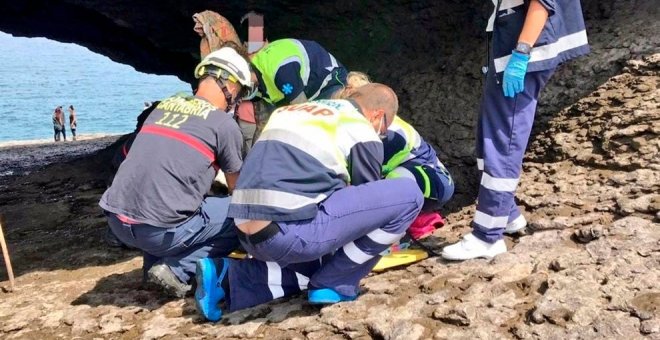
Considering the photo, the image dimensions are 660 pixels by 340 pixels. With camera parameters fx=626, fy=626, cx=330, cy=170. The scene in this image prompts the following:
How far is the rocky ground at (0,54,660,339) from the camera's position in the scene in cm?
234

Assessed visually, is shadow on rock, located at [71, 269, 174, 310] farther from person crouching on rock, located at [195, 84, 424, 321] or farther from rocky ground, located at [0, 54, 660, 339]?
person crouching on rock, located at [195, 84, 424, 321]

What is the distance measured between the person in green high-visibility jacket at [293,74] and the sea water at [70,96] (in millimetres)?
9319

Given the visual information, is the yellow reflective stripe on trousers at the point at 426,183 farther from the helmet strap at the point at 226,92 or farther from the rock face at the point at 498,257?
the helmet strap at the point at 226,92

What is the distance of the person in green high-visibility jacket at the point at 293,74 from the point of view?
3650 mm

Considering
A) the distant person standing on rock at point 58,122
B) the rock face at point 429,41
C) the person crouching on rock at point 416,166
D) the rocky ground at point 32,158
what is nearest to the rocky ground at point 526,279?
the person crouching on rock at point 416,166

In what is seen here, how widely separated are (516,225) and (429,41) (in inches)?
97.6

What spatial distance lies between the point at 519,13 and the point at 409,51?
2546 millimetres

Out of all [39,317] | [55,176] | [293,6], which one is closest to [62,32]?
[55,176]

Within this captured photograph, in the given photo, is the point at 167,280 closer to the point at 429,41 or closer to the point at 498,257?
the point at 498,257

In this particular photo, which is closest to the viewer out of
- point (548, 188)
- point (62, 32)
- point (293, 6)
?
point (548, 188)

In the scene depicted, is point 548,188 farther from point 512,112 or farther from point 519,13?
point 519,13

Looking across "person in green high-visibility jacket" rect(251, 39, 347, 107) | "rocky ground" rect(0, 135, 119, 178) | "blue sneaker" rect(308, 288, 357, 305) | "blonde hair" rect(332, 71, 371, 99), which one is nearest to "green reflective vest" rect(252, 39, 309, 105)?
"person in green high-visibility jacket" rect(251, 39, 347, 107)

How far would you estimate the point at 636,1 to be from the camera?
13.9ft

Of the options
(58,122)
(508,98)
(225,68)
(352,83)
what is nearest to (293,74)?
(352,83)
